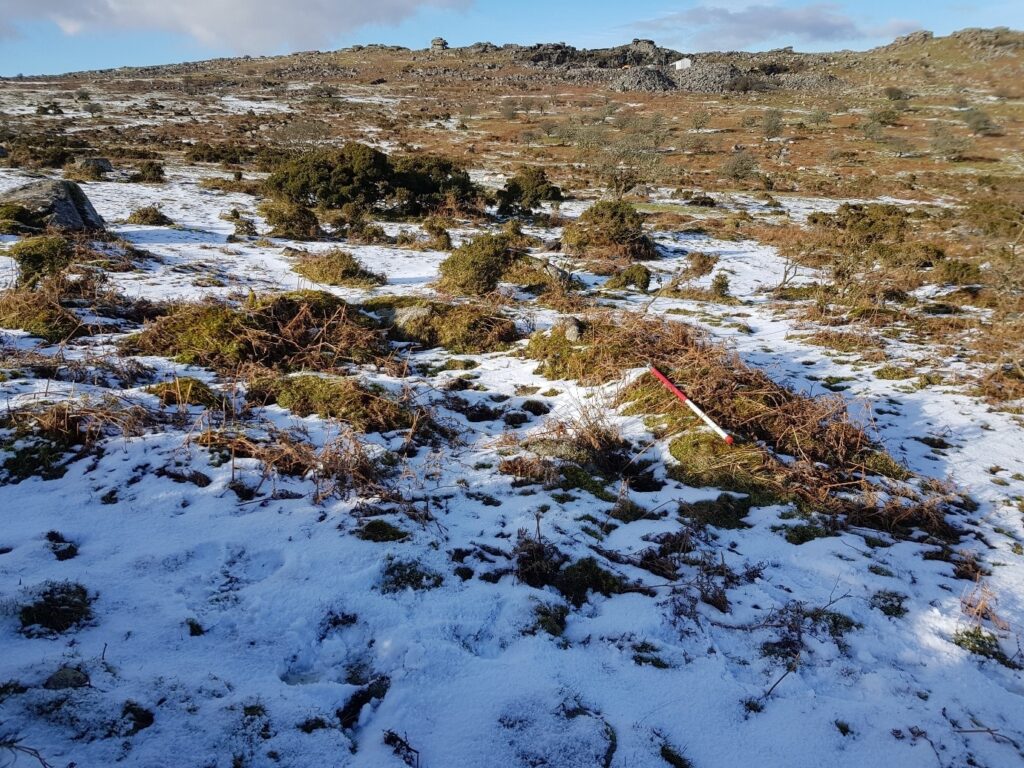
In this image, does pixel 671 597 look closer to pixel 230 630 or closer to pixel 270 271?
pixel 230 630

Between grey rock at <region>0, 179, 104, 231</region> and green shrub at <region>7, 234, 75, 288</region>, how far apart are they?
3736 mm

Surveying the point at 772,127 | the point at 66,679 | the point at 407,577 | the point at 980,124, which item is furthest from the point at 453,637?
the point at 772,127

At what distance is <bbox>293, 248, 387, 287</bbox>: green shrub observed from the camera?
9664 mm

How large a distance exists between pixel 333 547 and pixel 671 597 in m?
2.07

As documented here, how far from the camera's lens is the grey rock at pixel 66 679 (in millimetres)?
1921

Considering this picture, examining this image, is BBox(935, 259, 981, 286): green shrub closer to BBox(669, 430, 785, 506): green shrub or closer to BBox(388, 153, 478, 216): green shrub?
BBox(669, 430, 785, 506): green shrub

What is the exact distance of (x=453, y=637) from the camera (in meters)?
2.63

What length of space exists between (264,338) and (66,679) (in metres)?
4.36

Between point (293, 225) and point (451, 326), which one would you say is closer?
point (451, 326)

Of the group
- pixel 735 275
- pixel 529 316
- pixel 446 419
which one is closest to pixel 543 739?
pixel 446 419

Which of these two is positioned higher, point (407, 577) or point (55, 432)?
point (55, 432)

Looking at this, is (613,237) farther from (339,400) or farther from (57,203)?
(57,203)

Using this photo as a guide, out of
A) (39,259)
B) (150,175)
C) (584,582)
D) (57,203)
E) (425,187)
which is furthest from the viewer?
(150,175)

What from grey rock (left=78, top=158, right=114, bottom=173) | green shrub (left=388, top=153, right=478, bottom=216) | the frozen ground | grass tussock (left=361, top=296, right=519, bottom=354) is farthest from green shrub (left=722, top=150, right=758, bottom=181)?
grey rock (left=78, top=158, right=114, bottom=173)
